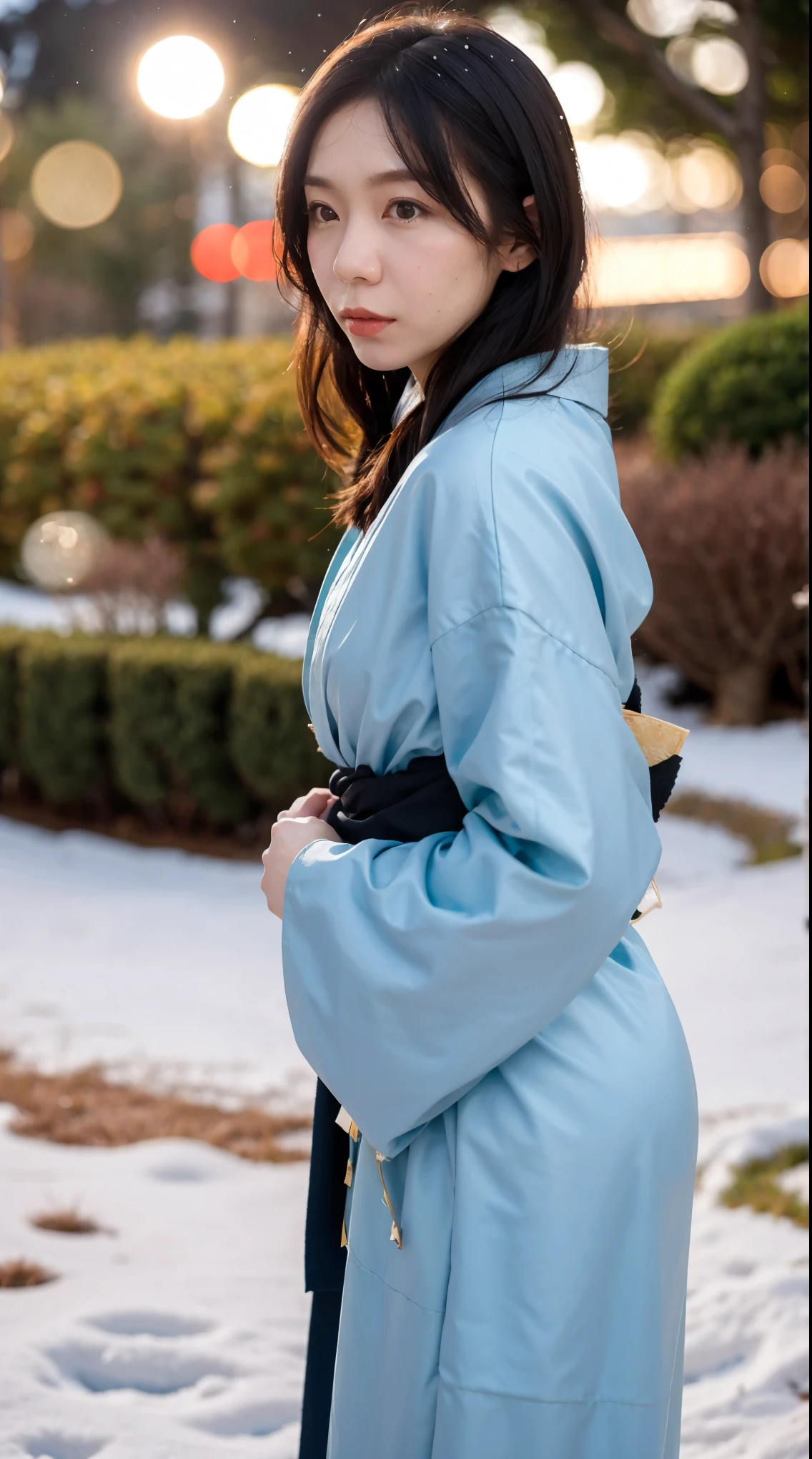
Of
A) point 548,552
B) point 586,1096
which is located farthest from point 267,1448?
point 548,552

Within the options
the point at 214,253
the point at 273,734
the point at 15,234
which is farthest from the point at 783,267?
the point at 273,734

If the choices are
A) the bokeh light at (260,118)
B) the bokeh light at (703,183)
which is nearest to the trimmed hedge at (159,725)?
the bokeh light at (260,118)

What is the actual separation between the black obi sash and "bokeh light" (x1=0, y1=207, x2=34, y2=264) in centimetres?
2608

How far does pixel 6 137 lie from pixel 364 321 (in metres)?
24.4

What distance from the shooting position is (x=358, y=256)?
1254 millimetres

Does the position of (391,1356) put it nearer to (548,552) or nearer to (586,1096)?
(586,1096)

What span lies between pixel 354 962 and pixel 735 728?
269 inches

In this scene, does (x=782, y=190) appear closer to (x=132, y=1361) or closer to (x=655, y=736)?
(x=132, y=1361)

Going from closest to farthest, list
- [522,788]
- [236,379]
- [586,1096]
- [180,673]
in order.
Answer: [522,788], [586,1096], [180,673], [236,379]

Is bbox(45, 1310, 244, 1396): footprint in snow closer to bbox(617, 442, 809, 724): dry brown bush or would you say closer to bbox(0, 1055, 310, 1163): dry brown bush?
bbox(0, 1055, 310, 1163): dry brown bush

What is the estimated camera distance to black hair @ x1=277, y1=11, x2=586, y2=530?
1216 millimetres

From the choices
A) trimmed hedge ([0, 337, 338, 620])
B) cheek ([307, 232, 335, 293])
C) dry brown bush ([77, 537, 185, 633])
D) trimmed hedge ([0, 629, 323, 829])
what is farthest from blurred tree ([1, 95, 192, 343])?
cheek ([307, 232, 335, 293])

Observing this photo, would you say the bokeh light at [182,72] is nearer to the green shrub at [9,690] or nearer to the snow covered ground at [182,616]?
the green shrub at [9,690]

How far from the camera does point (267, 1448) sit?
2236 millimetres
